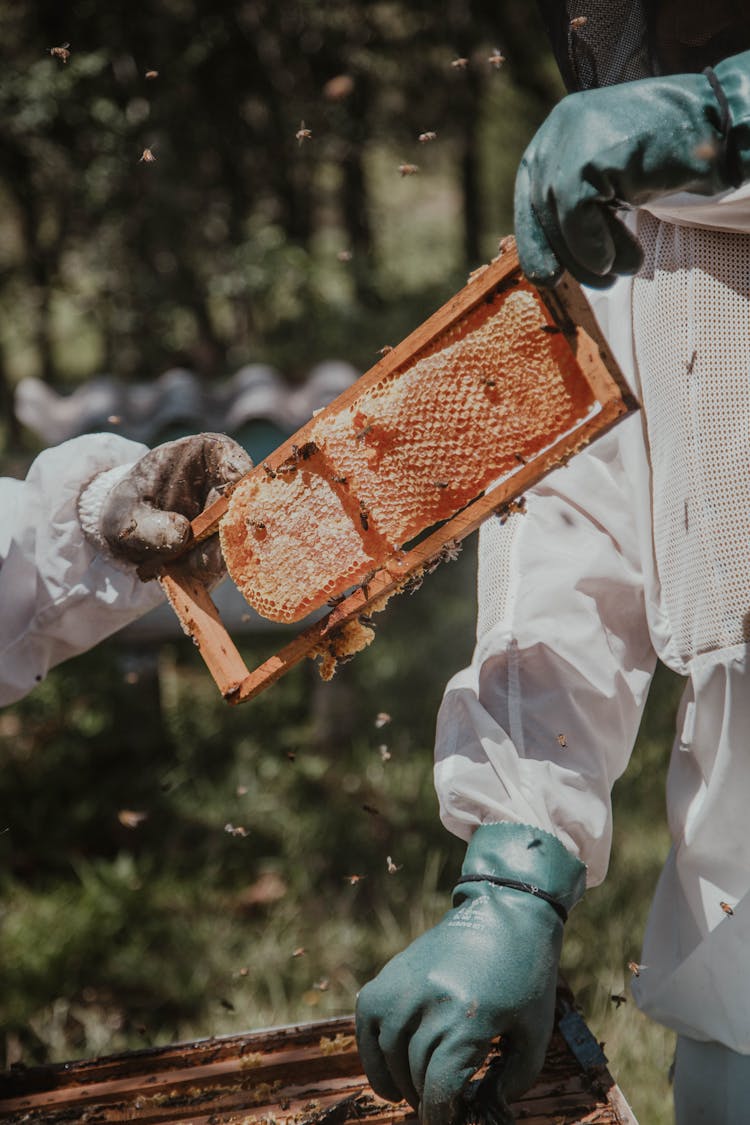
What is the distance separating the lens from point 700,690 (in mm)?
1812

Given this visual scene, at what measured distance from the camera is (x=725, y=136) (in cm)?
152

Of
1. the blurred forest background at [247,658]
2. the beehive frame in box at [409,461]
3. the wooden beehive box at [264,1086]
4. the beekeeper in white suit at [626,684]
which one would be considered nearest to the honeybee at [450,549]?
the beehive frame in box at [409,461]

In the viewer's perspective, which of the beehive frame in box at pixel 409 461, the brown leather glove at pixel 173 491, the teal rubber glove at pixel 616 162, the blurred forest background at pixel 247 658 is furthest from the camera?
the blurred forest background at pixel 247 658

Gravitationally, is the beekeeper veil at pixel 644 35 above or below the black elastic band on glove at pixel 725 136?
above

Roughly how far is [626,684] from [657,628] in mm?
125

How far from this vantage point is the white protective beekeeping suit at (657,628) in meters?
1.76

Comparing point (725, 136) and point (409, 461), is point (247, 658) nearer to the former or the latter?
point (409, 461)

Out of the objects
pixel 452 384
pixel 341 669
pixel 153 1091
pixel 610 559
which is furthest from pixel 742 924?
pixel 341 669

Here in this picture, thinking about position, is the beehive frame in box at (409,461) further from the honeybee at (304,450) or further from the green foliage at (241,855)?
the green foliage at (241,855)

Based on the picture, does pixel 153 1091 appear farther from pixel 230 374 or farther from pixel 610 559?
pixel 230 374

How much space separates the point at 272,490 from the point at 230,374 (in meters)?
5.74

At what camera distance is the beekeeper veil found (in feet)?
5.71

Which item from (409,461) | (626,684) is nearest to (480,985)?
(626,684)

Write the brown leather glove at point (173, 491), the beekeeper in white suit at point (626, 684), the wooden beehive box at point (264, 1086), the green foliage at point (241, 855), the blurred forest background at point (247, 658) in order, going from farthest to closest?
the blurred forest background at point (247, 658) → the green foliage at point (241, 855) → the brown leather glove at point (173, 491) → the wooden beehive box at point (264, 1086) → the beekeeper in white suit at point (626, 684)
